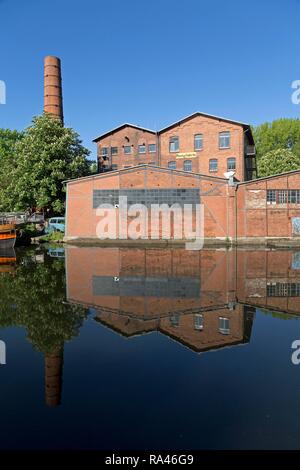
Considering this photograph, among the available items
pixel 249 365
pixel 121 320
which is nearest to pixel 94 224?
pixel 121 320

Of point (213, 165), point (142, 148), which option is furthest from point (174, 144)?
point (213, 165)

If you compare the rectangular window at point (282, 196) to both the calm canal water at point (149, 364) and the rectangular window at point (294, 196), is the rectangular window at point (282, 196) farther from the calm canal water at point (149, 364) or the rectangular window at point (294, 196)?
the calm canal water at point (149, 364)

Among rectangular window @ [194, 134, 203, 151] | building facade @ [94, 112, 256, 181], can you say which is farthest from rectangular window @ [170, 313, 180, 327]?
rectangular window @ [194, 134, 203, 151]

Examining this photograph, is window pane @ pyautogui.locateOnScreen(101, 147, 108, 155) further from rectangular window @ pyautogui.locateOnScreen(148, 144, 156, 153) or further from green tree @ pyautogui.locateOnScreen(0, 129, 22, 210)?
green tree @ pyautogui.locateOnScreen(0, 129, 22, 210)

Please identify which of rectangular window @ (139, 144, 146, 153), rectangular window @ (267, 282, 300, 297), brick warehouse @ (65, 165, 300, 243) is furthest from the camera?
rectangular window @ (139, 144, 146, 153)

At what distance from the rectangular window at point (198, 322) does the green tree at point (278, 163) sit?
142 ft

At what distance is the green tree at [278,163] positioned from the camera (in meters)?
46.9

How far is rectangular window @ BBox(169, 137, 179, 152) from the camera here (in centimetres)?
3878

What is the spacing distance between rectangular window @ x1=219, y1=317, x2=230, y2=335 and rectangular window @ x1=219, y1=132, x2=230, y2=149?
31202 mm

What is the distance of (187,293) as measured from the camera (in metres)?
10.6

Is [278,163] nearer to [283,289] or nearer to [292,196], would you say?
[292,196]

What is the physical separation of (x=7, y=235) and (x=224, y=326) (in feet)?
64.3
